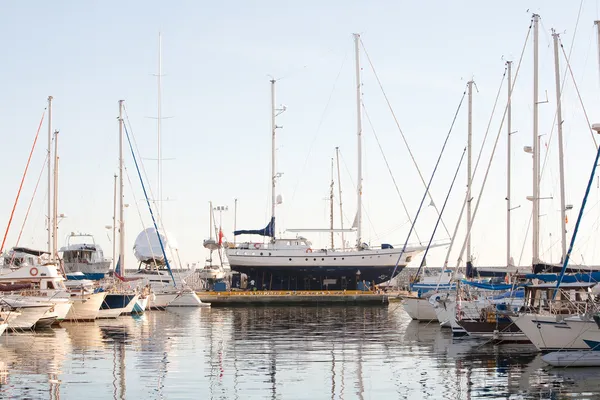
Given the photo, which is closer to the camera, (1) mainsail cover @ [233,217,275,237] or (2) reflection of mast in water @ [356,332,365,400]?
(2) reflection of mast in water @ [356,332,365,400]

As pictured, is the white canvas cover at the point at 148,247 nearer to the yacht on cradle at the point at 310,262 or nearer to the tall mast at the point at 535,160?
the yacht on cradle at the point at 310,262

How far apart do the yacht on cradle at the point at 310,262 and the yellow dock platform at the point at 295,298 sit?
452cm

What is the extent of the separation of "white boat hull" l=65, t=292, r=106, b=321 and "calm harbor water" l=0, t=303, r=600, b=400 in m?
2.98

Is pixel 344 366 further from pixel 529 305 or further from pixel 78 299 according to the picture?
pixel 78 299

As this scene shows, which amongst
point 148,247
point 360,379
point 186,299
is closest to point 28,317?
point 360,379

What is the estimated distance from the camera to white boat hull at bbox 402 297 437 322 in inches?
1901

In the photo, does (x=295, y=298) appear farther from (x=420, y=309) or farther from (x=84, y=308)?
(x=84, y=308)

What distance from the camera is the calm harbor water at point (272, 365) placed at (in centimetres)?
2253

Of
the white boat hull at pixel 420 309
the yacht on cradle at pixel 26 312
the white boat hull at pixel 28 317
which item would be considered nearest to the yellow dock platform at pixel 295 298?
the white boat hull at pixel 420 309

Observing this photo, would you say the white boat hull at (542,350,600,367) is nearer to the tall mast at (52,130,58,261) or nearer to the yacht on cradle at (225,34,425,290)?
the tall mast at (52,130,58,261)

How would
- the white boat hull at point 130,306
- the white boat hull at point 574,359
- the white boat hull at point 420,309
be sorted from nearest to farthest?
the white boat hull at point 574,359, the white boat hull at point 420,309, the white boat hull at point 130,306

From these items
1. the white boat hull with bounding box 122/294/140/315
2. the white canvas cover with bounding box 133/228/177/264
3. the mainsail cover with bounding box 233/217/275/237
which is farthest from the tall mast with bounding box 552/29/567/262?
the white canvas cover with bounding box 133/228/177/264

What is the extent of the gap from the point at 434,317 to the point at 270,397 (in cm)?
2763

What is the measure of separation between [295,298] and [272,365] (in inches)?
1613
